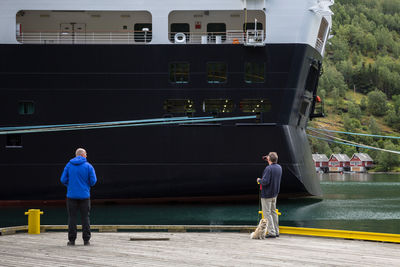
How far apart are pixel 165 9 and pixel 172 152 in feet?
16.5

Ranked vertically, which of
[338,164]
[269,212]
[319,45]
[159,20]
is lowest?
[338,164]

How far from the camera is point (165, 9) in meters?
20.6

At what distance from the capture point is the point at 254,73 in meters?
20.2

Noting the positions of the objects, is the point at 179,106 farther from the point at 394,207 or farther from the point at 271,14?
the point at 394,207

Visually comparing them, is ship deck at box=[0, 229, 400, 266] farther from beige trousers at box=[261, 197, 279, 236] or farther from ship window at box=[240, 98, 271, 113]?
ship window at box=[240, 98, 271, 113]

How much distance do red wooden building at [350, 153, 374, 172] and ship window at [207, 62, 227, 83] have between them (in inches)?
5221

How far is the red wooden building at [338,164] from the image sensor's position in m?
150

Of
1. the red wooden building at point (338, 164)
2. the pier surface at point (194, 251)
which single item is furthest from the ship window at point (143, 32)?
the red wooden building at point (338, 164)

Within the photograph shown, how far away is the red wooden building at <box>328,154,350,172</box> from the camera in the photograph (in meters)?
150

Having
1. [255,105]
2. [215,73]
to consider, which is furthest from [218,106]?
[255,105]

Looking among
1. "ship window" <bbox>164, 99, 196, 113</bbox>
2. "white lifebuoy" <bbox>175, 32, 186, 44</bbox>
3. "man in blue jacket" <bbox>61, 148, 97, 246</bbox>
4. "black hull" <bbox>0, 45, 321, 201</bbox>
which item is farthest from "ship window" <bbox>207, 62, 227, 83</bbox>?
"man in blue jacket" <bbox>61, 148, 97, 246</bbox>

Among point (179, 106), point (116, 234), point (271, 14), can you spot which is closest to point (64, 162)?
point (179, 106)

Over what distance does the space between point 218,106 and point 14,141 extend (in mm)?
7073

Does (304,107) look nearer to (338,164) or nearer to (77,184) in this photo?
(77,184)
